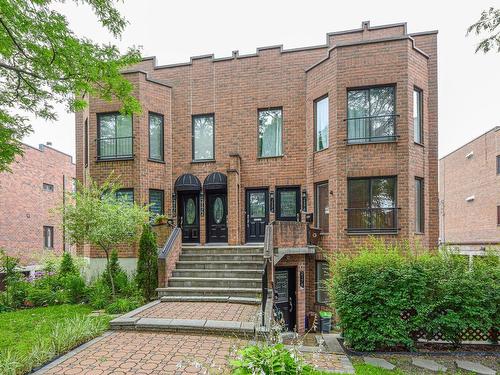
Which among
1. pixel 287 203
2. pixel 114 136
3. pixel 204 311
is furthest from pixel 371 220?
pixel 114 136

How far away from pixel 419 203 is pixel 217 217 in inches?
301

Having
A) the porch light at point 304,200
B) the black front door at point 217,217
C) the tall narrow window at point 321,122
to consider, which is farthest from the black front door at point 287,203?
the black front door at point 217,217

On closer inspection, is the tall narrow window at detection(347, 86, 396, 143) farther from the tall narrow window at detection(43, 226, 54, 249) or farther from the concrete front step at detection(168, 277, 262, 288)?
the tall narrow window at detection(43, 226, 54, 249)

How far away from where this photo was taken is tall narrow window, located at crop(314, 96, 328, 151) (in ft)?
37.6

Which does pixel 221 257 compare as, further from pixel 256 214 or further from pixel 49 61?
pixel 49 61

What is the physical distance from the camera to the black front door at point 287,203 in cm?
1245

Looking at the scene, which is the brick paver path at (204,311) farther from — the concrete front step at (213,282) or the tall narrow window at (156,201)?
the tall narrow window at (156,201)

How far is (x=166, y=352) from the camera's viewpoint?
18.5 feet

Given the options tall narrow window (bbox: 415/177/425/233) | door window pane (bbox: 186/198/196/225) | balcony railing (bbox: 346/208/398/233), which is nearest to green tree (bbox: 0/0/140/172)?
door window pane (bbox: 186/198/196/225)

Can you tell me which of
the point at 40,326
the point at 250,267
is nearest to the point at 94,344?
the point at 40,326

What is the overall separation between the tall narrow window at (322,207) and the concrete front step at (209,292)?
3.80m

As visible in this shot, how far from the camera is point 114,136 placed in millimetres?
12414

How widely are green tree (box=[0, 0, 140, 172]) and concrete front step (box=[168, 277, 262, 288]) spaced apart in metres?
5.19

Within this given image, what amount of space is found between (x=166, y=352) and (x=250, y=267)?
181 inches
